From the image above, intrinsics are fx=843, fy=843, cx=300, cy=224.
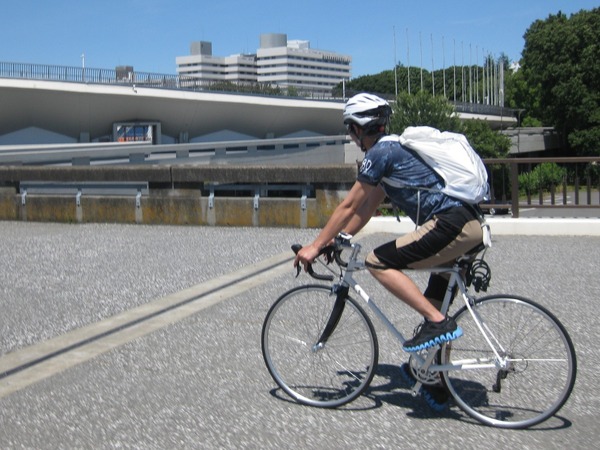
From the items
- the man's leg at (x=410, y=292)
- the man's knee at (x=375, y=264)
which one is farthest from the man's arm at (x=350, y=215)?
the man's leg at (x=410, y=292)

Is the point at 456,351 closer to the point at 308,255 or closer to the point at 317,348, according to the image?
the point at 317,348

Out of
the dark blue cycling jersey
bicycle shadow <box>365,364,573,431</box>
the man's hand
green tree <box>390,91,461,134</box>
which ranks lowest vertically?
bicycle shadow <box>365,364,573,431</box>

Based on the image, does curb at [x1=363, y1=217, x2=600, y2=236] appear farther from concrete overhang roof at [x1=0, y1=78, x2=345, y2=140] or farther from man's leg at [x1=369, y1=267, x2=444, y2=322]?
concrete overhang roof at [x1=0, y1=78, x2=345, y2=140]

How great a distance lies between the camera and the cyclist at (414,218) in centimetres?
435

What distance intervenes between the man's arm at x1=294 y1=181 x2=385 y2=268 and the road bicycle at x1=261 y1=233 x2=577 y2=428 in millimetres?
76

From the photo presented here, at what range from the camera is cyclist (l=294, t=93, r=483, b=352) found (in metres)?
4.35

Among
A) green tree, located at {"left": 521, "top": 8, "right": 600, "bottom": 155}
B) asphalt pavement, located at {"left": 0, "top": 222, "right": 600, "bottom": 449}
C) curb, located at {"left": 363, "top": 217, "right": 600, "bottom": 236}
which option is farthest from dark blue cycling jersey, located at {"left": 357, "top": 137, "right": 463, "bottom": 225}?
green tree, located at {"left": 521, "top": 8, "right": 600, "bottom": 155}

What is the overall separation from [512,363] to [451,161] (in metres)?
1.11

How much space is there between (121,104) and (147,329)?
213 ft

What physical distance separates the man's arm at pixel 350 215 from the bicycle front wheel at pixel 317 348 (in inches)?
10.7

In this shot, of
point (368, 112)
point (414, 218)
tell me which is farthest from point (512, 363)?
point (368, 112)

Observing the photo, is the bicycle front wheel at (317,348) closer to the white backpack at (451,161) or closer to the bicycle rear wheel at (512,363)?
the bicycle rear wheel at (512,363)

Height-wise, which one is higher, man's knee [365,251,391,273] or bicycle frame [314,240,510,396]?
man's knee [365,251,391,273]

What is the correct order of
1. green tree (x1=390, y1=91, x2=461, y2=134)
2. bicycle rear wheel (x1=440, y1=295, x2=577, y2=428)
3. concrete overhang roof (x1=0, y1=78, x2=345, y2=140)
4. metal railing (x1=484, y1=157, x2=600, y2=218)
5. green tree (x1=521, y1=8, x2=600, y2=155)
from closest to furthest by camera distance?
bicycle rear wheel (x1=440, y1=295, x2=577, y2=428) < metal railing (x1=484, y1=157, x2=600, y2=218) < concrete overhang roof (x1=0, y1=78, x2=345, y2=140) < green tree (x1=390, y1=91, x2=461, y2=134) < green tree (x1=521, y1=8, x2=600, y2=155)
